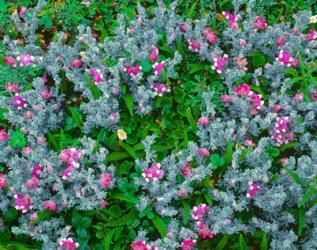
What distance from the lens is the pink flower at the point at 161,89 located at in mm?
4004

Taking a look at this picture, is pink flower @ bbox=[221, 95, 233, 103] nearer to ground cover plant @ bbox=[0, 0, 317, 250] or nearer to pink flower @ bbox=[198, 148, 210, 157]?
ground cover plant @ bbox=[0, 0, 317, 250]

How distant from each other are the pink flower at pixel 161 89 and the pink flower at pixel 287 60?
0.97m

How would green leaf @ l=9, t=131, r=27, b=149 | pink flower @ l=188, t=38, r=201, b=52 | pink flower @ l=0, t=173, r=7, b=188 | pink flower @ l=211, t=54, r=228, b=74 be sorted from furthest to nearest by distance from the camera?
1. pink flower @ l=188, t=38, r=201, b=52
2. pink flower @ l=211, t=54, r=228, b=74
3. green leaf @ l=9, t=131, r=27, b=149
4. pink flower @ l=0, t=173, r=7, b=188

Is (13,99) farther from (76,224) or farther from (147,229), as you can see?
(147,229)

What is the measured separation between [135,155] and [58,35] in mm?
1360

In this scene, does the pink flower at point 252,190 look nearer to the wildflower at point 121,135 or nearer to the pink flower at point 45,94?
the wildflower at point 121,135

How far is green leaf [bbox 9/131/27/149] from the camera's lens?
3.79m

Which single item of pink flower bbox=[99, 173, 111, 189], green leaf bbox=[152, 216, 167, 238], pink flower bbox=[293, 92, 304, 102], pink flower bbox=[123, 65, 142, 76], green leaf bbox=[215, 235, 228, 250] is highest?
pink flower bbox=[123, 65, 142, 76]

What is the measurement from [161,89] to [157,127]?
11.8 inches

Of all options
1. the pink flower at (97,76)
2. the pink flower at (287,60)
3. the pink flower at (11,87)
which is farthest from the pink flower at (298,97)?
the pink flower at (11,87)

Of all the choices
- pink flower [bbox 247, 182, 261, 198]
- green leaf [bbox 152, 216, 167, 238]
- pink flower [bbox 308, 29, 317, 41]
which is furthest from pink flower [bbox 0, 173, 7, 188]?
pink flower [bbox 308, 29, 317, 41]

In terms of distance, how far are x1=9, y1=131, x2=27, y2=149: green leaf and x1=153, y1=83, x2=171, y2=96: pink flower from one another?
107 cm

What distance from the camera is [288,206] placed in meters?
3.68

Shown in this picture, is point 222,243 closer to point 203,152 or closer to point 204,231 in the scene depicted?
point 204,231
